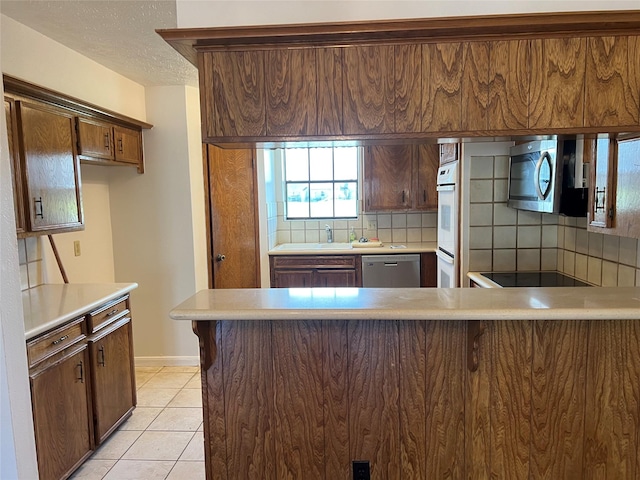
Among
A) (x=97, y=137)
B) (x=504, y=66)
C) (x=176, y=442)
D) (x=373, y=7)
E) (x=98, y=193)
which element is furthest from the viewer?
(x=98, y=193)

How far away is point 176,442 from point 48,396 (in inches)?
35.7

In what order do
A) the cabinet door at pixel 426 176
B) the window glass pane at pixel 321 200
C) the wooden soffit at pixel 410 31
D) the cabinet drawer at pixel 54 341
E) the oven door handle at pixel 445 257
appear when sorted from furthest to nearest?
the window glass pane at pixel 321 200 → the cabinet door at pixel 426 176 → the oven door handle at pixel 445 257 → the cabinet drawer at pixel 54 341 → the wooden soffit at pixel 410 31

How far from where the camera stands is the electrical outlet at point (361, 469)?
1943mm

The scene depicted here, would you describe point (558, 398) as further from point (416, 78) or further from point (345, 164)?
point (345, 164)

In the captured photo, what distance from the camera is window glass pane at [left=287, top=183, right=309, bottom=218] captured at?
5.33 m

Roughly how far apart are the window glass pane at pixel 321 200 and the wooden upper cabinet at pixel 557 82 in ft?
12.0

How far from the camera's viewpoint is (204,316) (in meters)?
1.76

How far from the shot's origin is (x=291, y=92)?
175cm

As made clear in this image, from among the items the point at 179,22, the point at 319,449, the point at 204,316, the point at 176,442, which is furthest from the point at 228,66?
the point at 176,442

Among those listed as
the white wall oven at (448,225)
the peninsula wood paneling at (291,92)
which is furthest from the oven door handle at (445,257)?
the peninsula wood paneling at (291,92)

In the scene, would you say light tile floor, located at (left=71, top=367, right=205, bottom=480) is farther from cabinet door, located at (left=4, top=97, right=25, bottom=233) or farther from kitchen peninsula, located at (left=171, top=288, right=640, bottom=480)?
cabinet door, located at (left=4, top=97, right=25, bottom=233)

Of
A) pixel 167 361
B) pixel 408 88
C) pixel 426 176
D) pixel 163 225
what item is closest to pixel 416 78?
pixel 408 88

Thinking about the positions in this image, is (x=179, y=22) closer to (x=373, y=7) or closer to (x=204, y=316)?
(x=373, y=7)

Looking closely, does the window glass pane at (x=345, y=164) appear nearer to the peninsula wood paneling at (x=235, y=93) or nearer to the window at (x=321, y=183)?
the window at (x=321, y=183)
